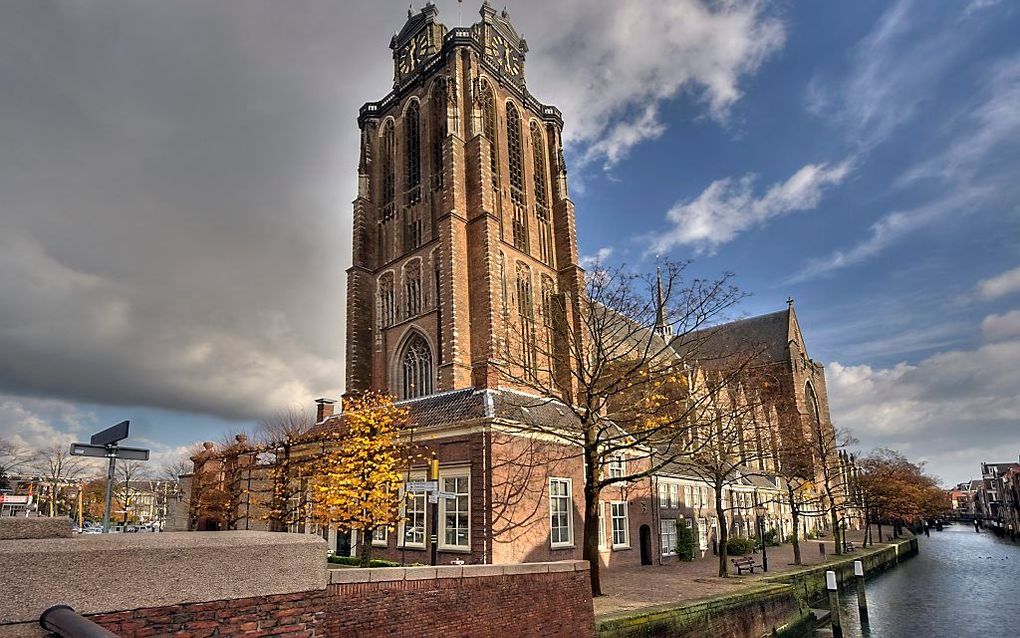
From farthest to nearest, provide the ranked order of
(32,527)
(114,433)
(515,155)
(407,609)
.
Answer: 1. (515,155)
2. (114,433)
3. (407,609)
4. (32,527)

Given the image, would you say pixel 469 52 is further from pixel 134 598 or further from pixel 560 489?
pixel 134 598

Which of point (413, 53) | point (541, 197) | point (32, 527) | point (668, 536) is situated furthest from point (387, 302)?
point (32, 527)

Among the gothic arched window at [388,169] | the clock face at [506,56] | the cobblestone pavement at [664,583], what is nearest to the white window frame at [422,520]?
the cobblestone pavement at [664,583]

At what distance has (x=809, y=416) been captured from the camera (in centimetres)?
7006

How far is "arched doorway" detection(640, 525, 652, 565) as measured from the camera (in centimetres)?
2839

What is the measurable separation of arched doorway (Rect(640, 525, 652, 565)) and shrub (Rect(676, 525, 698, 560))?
364 cm

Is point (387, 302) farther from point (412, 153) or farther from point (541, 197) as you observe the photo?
point (541, 197)

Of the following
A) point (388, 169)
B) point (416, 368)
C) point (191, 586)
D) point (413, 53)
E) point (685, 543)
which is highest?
point (413, 53)

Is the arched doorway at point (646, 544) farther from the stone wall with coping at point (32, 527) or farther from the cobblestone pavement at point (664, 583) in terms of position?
the stone wall with coping at point (32, 527)

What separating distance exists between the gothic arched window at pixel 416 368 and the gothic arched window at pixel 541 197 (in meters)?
11.2

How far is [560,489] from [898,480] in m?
49.4

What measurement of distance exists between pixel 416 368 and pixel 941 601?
31.1 meters

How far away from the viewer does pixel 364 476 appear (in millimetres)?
21125

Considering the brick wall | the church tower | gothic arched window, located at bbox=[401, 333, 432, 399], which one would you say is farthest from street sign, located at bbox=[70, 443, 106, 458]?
gothic arched window, located at bbox=[401, 333, 432, 399]
